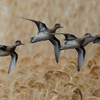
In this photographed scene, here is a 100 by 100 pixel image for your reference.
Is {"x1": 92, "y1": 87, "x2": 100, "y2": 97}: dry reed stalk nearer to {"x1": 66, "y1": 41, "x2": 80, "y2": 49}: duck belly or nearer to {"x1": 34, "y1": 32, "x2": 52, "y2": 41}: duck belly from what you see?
{"x1": 66, "y1": 41, "x2": 80, "y2": 49}: duck belly

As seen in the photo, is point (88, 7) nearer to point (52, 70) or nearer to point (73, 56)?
point (73, 56)

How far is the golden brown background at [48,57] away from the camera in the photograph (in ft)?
10.4

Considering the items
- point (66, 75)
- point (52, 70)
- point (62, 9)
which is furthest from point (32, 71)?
point (62, 9)

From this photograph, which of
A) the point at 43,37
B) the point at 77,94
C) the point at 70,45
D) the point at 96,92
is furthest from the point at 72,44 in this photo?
the point at 96,92

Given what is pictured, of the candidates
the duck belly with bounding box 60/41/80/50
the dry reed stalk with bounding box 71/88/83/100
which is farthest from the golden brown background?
the duck belly with bounding box 60/41/80/50

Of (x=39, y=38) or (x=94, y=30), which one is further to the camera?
(x=94, y=30)

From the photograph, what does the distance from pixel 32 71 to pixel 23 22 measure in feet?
3.05

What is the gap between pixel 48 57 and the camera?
3.86 meters

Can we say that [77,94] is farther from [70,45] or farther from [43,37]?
[43,37]

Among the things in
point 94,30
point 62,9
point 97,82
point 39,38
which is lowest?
point 97,82

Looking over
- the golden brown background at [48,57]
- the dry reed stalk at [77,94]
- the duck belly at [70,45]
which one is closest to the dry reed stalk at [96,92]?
Answer: the golden brown background at [48,57]

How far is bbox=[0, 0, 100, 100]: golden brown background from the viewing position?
317 centimetres

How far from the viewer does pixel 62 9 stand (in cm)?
400

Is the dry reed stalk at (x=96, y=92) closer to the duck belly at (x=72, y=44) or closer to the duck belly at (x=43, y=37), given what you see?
the duck belly at (x=72, y=44)
